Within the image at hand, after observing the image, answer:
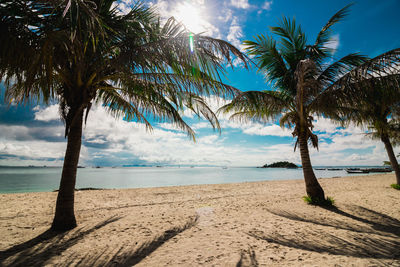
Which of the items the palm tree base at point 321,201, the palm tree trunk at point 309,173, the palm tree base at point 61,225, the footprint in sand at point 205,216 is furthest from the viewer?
the palm tree trunk at point 309,173

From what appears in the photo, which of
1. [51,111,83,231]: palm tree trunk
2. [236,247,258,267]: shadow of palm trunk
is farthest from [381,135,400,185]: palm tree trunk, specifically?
[51,111,83,231]: palm tree trunk

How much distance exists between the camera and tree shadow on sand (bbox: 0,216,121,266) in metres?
2.80

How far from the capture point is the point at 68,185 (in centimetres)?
412

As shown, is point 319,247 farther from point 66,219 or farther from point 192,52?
point 66,219

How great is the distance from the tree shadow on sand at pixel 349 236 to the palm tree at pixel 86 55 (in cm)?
349

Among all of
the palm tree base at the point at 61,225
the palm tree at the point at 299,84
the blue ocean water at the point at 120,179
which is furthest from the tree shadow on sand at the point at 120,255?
the blue ocean water at the point at 120,179

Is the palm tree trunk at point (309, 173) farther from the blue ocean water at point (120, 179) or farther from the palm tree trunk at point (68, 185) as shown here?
the blue ocean water at point (120, 179)

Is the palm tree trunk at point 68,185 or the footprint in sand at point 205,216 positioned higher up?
the palm tree trunk at point 68,185

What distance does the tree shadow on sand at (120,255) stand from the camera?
9.05ft

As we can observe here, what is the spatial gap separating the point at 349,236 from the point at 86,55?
6730 millimetres

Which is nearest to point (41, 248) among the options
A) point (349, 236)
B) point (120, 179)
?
point (349, 236)

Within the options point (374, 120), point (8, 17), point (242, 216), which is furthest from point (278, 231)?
point (374, 120)

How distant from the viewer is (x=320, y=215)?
5.10 metres

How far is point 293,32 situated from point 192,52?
535 centimetres
